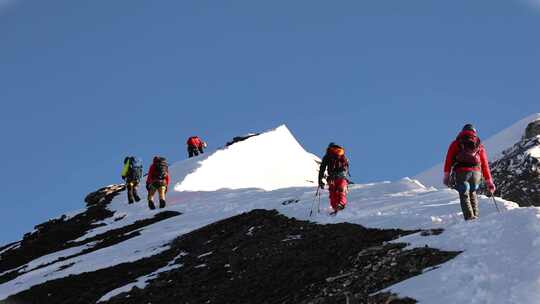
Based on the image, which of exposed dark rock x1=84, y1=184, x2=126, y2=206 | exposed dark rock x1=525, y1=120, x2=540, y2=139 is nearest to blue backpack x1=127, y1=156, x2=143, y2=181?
exposed dark rock x1=84, y1=184, x2=126, y2=206

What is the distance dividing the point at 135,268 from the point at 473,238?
32.5 ft

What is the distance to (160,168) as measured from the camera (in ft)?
94.6

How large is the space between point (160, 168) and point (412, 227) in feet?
49.9

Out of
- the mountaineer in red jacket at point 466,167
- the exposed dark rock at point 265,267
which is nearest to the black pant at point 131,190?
the exposed dark rock at point 265,267

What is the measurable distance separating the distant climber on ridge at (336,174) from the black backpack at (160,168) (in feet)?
34.6

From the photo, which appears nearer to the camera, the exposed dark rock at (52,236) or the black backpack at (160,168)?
the exposed dark rock at (52,236)

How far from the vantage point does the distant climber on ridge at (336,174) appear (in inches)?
772

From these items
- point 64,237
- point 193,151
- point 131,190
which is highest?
point 193,151

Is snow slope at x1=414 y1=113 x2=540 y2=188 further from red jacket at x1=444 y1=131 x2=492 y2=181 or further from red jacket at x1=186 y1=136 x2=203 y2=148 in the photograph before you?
red jacket at x1=444 y1=131 x2=492 y2=181

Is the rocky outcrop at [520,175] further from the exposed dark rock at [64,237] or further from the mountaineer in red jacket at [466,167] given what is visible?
the mountaineer in red jacket at [466,167]

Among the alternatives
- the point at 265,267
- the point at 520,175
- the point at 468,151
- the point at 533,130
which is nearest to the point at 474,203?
the point at 468,151

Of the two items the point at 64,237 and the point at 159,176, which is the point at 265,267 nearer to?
the point at 159,176

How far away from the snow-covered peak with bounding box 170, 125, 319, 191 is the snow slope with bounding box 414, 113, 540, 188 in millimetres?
16109

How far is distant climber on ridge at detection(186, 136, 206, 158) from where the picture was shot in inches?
1876
